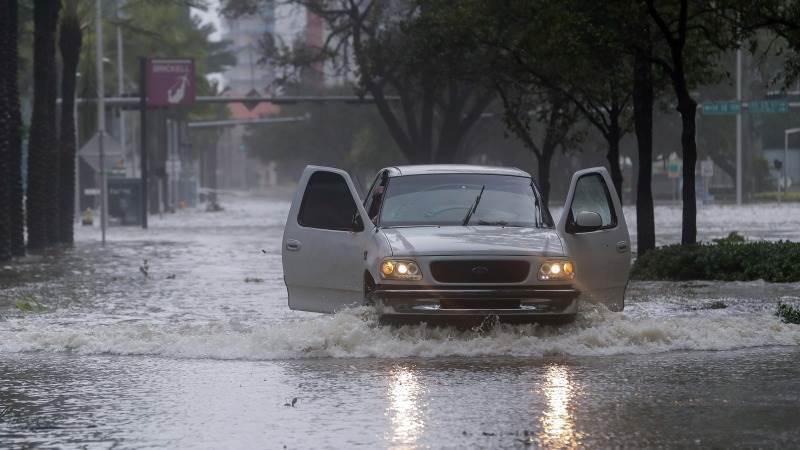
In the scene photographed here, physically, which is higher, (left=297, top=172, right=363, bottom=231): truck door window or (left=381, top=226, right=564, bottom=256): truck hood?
(left=297, top=172, right=363, bottom=231): truck door window

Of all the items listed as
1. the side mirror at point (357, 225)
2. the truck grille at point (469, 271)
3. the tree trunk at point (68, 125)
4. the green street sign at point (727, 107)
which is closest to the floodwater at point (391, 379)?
the truck grille at point (469, 271)

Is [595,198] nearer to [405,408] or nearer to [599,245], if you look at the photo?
[599,245]

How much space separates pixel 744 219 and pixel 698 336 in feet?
153

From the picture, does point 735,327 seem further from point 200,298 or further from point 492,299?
point 200,298

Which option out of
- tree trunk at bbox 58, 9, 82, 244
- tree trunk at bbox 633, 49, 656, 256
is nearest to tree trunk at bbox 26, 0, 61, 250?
tree trunk at bbox 58, 9, 82, 244

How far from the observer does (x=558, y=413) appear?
1018 centimetres

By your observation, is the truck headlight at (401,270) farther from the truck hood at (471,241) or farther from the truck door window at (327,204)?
the truck door window at (327,204)

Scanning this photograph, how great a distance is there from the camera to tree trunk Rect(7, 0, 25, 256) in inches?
1273

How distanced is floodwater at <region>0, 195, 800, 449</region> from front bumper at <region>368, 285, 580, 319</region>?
10.4 inches

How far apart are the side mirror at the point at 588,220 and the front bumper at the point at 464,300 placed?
1.14 m

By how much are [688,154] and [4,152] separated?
12.9 metres

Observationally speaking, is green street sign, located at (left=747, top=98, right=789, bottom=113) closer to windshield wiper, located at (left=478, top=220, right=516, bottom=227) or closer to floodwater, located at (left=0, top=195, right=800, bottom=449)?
floodwater, located at (left=0, top=195, right=800, bottom=449)

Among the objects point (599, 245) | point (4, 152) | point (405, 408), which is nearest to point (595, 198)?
point (599, 245)

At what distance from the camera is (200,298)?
74.3ft
